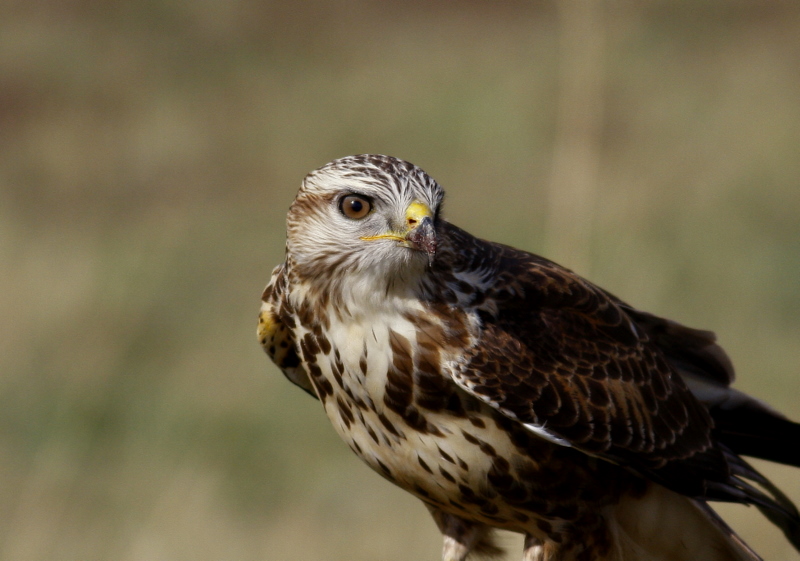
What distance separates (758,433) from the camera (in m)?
4.36

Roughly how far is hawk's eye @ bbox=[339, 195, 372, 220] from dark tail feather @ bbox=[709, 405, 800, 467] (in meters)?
1.69

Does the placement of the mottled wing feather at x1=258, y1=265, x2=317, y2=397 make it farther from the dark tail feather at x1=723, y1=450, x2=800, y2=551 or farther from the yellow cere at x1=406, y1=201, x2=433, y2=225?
the dark tail feather at x1=723, y1=450, x2=800, y2=551

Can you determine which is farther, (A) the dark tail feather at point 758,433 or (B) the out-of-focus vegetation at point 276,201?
(B) the out-of-focus vegetation at point 276,201

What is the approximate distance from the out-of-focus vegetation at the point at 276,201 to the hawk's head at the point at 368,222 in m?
1.39

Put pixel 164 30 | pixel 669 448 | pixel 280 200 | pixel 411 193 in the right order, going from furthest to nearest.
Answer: pixel 164 30
pixel 280 200
pixel 669 448
pixel 411 193

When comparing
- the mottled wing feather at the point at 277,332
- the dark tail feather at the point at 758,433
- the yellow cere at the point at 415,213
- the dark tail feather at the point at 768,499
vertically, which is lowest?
the mottled wing feather at the point at 277,332

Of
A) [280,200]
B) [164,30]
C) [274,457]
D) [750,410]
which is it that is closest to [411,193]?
[750,410]

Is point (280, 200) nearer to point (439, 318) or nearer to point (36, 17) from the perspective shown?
point (36, 17)

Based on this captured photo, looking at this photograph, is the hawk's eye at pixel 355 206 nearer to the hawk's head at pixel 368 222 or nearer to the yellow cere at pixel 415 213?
the hawk's head at pixel 368 222

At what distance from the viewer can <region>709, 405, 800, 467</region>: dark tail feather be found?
4270 millimetres

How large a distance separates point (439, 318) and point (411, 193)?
1.36 ft

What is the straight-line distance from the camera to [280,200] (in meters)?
11.0

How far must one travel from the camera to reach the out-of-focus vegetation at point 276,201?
564 cm

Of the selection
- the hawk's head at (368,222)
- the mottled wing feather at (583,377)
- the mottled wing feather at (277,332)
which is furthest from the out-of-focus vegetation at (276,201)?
the hawk's head at (368,222)
